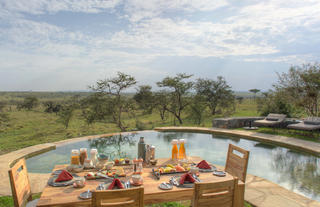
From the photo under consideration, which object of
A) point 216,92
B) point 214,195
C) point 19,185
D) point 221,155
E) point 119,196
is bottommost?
point 221,155

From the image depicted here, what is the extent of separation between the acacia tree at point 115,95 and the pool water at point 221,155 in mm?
3810

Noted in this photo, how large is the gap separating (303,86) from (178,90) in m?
6.97

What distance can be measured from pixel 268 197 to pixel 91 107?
31.7 ft

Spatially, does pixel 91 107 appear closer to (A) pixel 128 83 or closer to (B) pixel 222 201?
(A) pixel 128 83


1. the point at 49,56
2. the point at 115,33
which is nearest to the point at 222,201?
the point at 115,33

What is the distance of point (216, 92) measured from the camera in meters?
21.0

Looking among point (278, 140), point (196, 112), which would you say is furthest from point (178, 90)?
point (278, 140)

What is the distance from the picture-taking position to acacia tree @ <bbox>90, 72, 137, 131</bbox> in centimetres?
1090

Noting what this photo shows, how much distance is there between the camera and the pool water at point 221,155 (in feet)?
13.4

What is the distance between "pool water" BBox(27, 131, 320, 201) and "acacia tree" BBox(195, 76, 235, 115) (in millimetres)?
13113

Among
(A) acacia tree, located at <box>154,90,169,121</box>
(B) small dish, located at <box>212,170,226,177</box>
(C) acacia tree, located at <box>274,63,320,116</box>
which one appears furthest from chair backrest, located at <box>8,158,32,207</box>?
(A) acacia tree, located at <box>154,90,169,121</box>

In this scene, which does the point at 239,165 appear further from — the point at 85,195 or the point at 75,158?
the point at 75,158

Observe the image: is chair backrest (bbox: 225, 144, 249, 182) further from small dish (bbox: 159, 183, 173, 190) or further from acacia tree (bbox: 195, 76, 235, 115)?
acacia tree (bbox: 195, 76, 235, 115)

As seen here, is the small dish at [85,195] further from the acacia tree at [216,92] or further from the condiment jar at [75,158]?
the acacia tree at [216,92]
